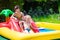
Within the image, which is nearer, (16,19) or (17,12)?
(17,12)

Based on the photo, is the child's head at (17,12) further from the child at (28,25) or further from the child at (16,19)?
the child at (28,25)

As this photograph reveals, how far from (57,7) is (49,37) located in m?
9.53

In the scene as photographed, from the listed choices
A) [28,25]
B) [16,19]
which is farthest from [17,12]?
[28,25]

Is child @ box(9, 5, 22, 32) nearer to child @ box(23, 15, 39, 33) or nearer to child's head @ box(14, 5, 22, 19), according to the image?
child's head @ box(14, 5, 22, 19)

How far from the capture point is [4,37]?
5.35 m

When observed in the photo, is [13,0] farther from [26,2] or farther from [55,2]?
[55,2]

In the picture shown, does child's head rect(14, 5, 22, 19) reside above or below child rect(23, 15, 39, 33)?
above

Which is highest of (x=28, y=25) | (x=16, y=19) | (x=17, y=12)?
(x=17, y=12)

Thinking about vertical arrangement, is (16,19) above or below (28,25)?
above

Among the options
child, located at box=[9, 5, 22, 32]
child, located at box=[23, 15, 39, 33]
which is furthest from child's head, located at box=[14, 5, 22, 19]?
child, located at box=[23, 15, 39, 33]

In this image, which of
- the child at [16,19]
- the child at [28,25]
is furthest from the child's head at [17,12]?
the child at [28,25]

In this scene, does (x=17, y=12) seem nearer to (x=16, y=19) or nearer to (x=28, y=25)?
(x=16, y=19)

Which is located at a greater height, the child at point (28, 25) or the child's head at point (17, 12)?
the child's head at point (17, 12)

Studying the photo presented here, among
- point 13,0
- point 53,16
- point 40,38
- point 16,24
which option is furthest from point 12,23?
point 53,16
